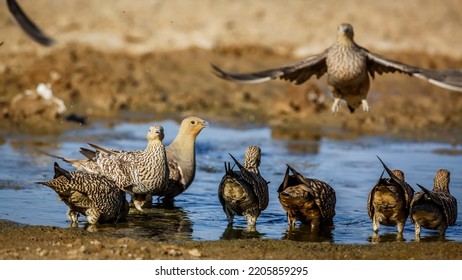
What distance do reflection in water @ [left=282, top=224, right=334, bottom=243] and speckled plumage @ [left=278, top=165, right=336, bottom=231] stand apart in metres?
0.06

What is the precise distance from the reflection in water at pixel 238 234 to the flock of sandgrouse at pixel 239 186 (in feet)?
0.48

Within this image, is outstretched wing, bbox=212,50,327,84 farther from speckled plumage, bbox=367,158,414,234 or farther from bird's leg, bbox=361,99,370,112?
speckled plumage, bbox=367,158,414,234

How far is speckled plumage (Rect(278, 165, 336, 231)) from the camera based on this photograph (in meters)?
10.6

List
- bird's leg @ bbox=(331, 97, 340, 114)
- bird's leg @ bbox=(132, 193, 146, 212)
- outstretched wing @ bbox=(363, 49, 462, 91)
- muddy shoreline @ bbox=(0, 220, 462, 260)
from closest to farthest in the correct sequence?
muddy shoreline @ bbox=(0, 220, 462, 260) < bird's leg @ bbox=(132, 193, 146, 212) < outstretched wing @ bbox=(363, 49, 462, 91) < bird's leg @ bbox=(331, 97, 340, 114)

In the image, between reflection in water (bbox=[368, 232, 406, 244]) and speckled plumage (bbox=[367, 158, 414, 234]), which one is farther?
reflection in water (bbox=[368, 232, 406, 244])

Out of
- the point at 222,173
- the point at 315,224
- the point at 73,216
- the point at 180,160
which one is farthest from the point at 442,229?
the point at 222,173

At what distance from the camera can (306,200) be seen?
10.7 meters

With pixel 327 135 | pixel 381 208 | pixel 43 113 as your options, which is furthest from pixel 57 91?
pixel 381 208

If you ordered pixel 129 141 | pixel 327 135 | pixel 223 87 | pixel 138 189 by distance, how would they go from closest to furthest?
pixel 138 189 < pixel 129 141 < pixel 327 135 < pixel 223 87

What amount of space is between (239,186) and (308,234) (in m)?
0.88

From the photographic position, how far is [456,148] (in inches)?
685

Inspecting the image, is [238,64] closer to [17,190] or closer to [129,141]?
[129,141]

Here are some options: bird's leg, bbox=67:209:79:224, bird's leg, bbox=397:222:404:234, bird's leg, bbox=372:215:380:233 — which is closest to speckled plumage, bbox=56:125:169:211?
bird's leg, bbox=67:209:79:224

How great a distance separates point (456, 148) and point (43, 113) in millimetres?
7037
